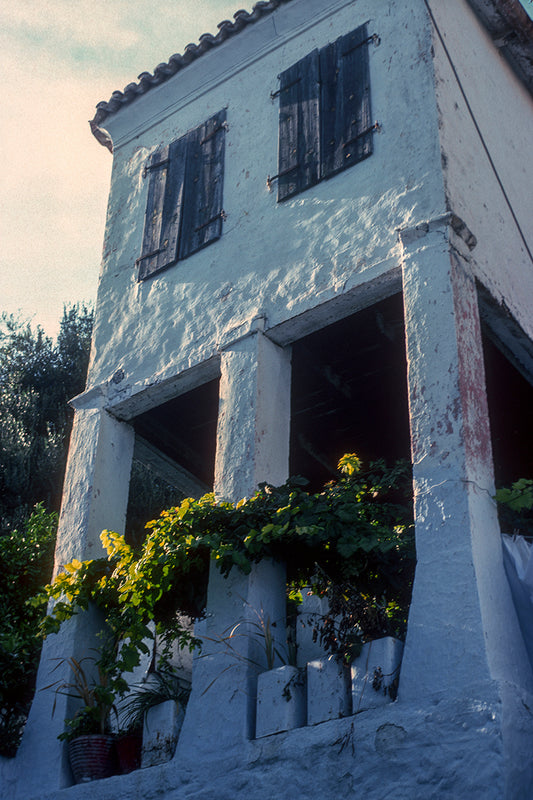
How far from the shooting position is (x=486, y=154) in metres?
7.75

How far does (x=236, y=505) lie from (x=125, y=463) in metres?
1.94

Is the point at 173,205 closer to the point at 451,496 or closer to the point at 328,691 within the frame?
the point at 451,496

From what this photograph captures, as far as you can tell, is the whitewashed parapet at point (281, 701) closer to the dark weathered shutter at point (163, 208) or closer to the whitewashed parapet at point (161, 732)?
the whitewashed parapet at point (161, 732)

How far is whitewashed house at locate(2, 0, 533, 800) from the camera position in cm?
503

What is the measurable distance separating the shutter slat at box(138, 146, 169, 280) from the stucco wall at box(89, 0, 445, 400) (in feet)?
0.43

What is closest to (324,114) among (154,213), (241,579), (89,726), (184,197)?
(184,197)

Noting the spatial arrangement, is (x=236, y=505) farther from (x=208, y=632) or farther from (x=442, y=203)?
(x=442, y=203)

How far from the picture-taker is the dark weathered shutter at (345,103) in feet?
25.1

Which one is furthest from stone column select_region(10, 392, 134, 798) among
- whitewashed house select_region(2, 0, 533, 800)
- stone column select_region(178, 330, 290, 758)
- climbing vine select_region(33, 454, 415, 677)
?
stone column select_region(178, 330, 290, 758)

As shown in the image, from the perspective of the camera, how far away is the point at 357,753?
4.95 metres

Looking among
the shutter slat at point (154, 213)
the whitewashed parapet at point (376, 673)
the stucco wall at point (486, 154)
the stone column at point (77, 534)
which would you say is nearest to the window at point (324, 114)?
the stucco wall at point (486, 154)

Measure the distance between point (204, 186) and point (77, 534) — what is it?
11.5 ft

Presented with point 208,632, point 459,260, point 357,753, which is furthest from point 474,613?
point 459,260

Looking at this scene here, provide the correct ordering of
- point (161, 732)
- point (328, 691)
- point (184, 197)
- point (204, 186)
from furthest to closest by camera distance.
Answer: point (184, 197) < point (204, 186) < point (161, 732) < point (328, 691)
